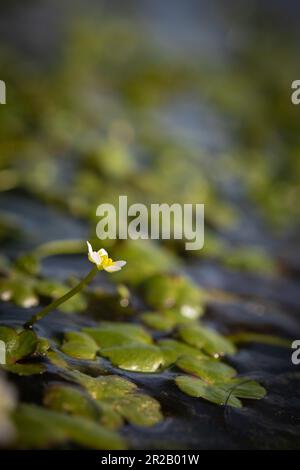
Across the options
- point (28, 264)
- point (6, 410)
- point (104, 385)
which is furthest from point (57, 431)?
point (28, 264)

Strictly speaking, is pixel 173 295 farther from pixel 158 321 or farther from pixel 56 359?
pixel 56 359

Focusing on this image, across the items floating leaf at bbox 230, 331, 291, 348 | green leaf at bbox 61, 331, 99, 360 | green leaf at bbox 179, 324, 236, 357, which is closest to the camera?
green leaf at bbox 61, 331, 99, 360

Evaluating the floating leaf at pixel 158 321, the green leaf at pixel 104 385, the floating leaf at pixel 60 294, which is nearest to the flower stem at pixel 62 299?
the green leaf at pixel 104 385

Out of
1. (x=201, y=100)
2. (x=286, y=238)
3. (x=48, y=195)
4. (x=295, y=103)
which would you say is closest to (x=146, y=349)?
(x=48, y=195)

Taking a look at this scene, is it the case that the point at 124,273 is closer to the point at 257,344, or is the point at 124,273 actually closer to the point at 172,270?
the point at 172,270

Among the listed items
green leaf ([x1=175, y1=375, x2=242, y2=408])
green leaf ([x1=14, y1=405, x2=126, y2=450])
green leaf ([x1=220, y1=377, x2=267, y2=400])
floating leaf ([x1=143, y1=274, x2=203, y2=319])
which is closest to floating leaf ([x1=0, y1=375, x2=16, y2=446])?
green leaf ([x1=14, y1=405, x2=126, y2=450])

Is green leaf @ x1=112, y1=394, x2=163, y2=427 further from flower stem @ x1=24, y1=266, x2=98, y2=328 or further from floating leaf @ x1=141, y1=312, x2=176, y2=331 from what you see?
floating leaf @ x1=141, y1=312, x2=176, y2=331
